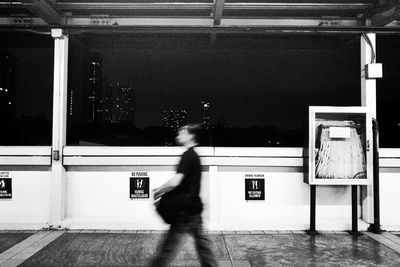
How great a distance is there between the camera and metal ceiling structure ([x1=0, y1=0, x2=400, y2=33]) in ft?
21.8

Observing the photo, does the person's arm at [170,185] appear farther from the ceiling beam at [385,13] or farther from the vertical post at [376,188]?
the ceiling beam at [385,13]

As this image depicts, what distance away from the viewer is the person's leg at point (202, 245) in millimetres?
4105

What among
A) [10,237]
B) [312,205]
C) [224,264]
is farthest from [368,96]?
[10,237]

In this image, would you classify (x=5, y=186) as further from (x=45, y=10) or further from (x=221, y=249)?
(x=221, y=249)

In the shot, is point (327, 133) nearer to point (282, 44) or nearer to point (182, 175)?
point (282, 44)

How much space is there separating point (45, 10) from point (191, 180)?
406cm

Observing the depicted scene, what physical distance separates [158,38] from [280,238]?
4.34m

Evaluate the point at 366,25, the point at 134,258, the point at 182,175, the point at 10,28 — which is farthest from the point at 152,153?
the point at 366,25

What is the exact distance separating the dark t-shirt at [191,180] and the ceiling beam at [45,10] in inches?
147

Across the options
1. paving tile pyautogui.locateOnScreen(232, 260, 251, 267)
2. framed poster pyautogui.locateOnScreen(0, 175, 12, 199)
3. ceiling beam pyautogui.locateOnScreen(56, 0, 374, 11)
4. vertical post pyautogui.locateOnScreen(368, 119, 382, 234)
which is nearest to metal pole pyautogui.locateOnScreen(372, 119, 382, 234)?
vertical post pyautogui.locateOnScreen(368, 119, 382, 234)

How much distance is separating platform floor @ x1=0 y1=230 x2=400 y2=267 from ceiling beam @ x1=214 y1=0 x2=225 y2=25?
3.58m

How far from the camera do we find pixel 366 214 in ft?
22.8

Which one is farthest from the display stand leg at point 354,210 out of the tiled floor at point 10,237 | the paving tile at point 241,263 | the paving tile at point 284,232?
the tiled floor at point 10,237

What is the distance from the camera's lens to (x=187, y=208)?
4191 mm
